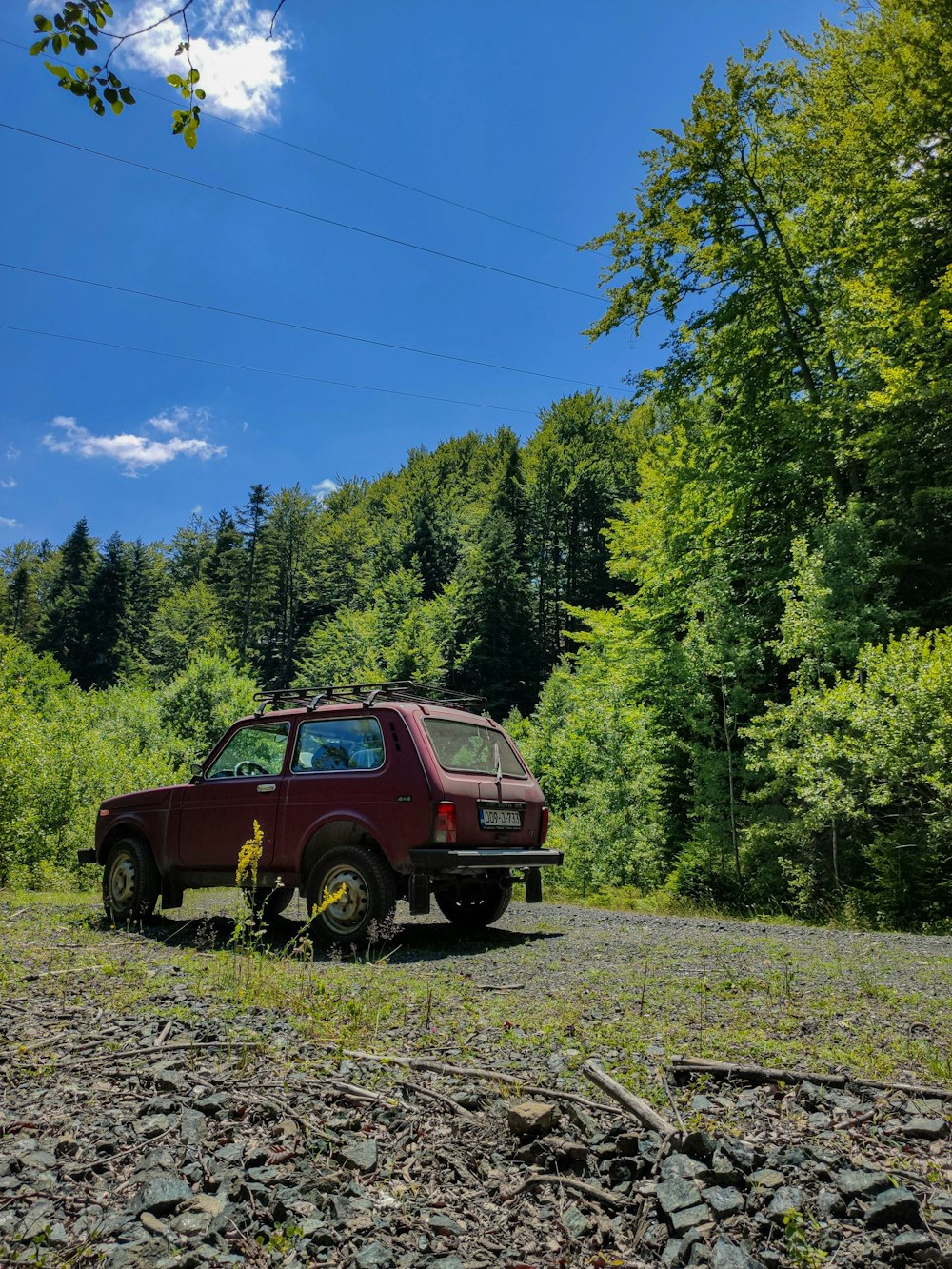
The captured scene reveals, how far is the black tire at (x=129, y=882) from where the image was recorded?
27.1ft

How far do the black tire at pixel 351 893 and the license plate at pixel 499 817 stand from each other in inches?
37.1

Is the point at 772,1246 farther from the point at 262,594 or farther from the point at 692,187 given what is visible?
the point at 262,594

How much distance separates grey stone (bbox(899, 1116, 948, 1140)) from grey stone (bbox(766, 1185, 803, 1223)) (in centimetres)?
59

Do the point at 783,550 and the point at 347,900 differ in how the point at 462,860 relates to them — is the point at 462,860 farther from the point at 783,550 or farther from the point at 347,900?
the point at 783,550

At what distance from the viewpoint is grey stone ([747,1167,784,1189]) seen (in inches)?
95.9

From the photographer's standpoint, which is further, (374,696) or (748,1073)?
(374,696)

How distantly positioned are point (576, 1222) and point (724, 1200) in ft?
1.46

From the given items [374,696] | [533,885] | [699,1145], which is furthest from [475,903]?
[699,1145]

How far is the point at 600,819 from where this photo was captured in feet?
54.5

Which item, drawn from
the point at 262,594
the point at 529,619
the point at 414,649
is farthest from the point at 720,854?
the point at 262,594

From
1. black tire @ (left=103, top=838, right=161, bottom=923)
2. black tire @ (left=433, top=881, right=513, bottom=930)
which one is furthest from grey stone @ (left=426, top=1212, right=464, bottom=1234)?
black tire @ (left=103, top=838, right=161, bottom=923)

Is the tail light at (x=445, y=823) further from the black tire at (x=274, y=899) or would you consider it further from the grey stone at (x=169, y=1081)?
the grey stone at (x=169, y=1081)

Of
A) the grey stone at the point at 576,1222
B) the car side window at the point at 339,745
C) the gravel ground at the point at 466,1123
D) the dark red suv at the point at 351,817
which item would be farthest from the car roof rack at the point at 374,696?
the grey stone at the point at 576,1222

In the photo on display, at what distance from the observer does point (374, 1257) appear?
2.20 meters
